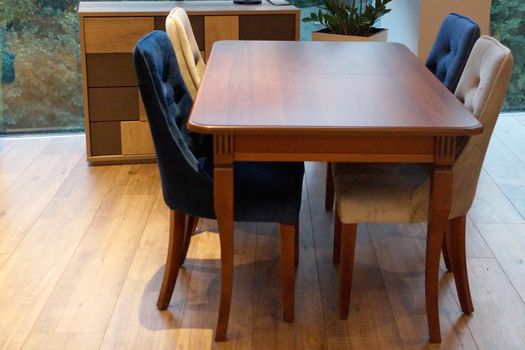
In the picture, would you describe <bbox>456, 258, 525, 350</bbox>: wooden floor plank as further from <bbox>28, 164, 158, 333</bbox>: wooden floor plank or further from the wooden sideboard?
the wooden sideboard

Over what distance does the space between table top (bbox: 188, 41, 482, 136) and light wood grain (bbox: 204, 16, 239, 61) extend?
2.31ft

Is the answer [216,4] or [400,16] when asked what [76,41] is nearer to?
[216,4]

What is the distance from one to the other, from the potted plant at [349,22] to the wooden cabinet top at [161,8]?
0.31 m

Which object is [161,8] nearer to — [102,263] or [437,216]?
[102,263]

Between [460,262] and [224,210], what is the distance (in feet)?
2.79

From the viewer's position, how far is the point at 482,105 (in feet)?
7.88

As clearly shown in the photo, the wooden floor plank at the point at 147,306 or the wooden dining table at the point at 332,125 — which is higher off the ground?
the wooden dining table at the point at 332,125

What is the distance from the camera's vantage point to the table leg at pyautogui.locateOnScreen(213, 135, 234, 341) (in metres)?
2.27

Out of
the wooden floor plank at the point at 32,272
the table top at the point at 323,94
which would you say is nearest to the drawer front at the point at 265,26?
the table top at the point at 323,94

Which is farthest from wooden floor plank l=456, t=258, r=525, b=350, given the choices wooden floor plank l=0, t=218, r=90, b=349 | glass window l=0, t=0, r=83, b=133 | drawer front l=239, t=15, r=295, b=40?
glass window l=0, t=0, r=83, b=133

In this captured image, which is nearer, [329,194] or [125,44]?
[329,194]

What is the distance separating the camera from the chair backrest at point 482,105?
239cm

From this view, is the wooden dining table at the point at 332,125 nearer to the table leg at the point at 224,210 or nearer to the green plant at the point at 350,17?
the table leg at the point at 224,210

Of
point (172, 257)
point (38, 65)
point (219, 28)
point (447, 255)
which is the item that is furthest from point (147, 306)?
point (38, 65)
